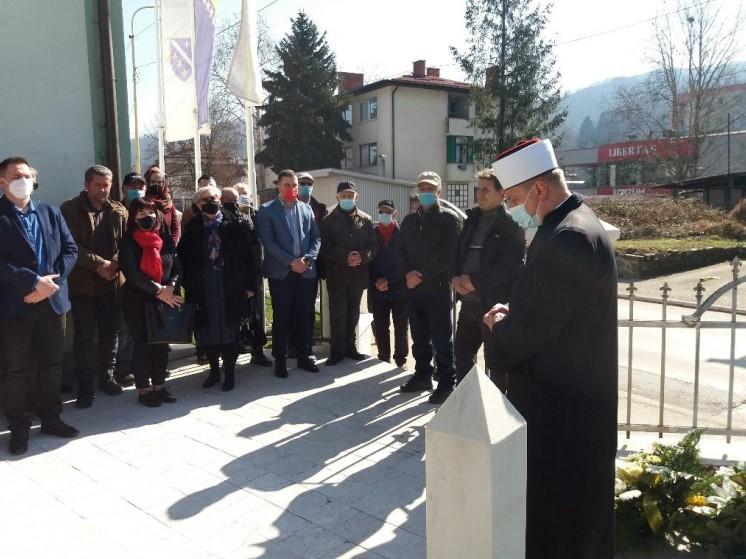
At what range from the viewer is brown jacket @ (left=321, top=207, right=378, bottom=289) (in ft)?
22.3

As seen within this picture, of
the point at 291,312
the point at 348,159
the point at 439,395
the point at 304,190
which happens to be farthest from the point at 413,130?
the point at 439,395

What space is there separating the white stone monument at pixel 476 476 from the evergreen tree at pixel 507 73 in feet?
106

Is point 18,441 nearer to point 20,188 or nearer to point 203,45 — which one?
point 20,188

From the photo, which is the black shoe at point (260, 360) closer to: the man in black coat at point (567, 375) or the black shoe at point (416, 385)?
the black shoe at point (416, 385)

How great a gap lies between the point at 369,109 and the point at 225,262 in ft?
122

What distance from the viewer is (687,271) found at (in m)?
18.6

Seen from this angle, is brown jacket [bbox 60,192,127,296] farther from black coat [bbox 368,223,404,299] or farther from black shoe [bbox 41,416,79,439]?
black coat [bbox 368,223,404,299]

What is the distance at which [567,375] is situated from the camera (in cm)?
254

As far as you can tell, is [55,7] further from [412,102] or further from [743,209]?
[412,102]

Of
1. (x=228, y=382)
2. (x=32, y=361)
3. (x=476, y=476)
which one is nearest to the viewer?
(x=476, y=476)

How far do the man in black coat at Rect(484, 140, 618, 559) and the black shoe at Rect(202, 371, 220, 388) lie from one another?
163 inches

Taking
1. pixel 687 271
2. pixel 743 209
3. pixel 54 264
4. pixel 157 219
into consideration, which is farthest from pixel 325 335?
pixel 743 209

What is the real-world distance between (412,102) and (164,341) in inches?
1448

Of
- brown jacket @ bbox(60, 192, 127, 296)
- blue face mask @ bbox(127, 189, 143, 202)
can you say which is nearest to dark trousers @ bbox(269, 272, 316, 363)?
blue face mask @ bbox(127, 189, 143, 202)
